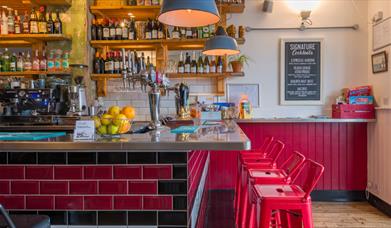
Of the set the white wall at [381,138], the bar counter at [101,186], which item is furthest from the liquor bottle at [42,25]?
the white wall at [381,138]

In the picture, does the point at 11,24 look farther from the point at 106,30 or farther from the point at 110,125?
the point at 110,125

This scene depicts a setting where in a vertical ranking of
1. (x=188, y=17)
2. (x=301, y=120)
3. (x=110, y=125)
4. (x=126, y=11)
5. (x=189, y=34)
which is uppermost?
(x=126, y=11)

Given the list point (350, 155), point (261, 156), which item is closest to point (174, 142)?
point (261, 156)

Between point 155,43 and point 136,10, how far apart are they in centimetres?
50

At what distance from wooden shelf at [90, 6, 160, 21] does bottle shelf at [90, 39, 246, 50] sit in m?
0.41

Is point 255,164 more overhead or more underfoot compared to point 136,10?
more underfoot

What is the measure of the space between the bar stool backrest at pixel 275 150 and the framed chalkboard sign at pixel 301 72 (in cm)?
160

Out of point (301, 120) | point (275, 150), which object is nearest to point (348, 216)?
point (301, 120)

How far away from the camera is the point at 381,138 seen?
4.23 m

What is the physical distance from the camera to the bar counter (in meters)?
1.72

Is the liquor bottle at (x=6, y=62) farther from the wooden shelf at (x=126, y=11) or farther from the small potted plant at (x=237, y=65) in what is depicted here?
the small potted plant at (x=237, y=65)

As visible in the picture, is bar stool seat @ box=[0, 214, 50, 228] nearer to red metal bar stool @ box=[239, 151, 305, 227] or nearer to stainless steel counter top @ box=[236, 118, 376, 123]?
red metal bar stool @ box=[239, 151, 305, 227]

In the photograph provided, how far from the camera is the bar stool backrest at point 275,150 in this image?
2.95 meters

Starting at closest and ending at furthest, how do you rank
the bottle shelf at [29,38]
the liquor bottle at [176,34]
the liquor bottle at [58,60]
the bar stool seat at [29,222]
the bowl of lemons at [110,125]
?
the bar stool seat at [29,222], the bowl of lemons at [110,125], the bottle shelf at [29,38], the liquor bottle at [58,60], the liquor bottle at [176,34]
